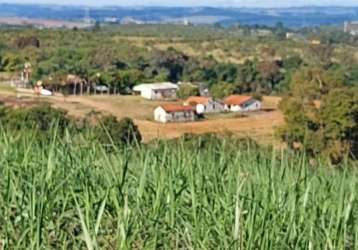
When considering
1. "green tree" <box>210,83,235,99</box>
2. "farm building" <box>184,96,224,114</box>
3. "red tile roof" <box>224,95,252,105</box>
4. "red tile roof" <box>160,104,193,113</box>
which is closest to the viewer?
"red tile roof" <box>160,104,193,113</box>

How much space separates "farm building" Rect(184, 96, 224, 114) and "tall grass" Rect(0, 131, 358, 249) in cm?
3483

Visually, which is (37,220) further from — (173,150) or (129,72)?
(129,72)

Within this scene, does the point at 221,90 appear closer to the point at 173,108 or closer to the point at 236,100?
the point at 236,100

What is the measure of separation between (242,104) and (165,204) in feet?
130

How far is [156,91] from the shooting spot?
49844 millimetres

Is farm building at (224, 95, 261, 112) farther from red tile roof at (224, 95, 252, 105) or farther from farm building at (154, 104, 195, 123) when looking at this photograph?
farm building at (154, 104, 195, 123)

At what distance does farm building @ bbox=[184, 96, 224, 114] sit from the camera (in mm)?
39531

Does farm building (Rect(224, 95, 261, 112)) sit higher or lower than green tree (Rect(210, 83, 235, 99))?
higher

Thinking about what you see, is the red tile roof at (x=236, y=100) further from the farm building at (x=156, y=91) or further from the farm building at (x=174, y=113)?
the farm building at (x=156, y=91)

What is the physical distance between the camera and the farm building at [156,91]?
49750 millimetres

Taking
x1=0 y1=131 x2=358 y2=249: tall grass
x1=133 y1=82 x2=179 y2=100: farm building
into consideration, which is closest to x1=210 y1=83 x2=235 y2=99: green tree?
x1=133 y1=82 x2=179 y2=100: farm building

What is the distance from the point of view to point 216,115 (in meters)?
41.7

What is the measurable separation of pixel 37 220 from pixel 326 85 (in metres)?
21.2

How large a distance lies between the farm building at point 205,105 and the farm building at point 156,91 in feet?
10.2
